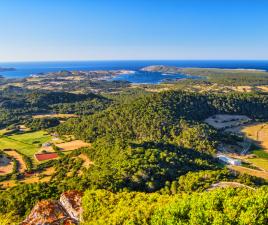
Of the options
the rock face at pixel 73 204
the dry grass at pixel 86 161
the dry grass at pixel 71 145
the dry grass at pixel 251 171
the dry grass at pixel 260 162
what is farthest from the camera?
the dry grass at pixel 71 145

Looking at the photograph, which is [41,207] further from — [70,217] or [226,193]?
[226,193]

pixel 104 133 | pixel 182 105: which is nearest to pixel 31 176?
pixel 104 133

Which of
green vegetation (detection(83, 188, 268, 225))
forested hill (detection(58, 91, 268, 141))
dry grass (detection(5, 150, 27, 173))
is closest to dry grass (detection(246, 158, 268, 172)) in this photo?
forested hill (detection(58, 91, 268, 141))

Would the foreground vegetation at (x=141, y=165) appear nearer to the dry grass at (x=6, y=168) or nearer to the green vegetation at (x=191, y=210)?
the green vegetation at (x=191, y=210)

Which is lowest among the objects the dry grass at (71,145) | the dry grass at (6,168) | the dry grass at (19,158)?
the dry grass at (6,168)

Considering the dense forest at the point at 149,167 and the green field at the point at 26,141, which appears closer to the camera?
the dense forest at the point at 149,167

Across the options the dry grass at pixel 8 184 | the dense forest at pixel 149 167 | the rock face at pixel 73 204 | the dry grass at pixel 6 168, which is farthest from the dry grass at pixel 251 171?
the dry grass at pixel 6 168

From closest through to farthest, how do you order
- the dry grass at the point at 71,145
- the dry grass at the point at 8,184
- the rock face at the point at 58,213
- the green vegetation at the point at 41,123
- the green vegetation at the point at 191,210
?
the green vegetation at the point at 191,210 < the rock face at the point at 58,213 < the dry grass at the point at 8,184 < the dry grass at the point at 71,145 < the green vegetation at the point at 41,123

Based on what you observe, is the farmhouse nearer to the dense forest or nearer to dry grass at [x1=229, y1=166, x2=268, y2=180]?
dry grass at [x1=229, y1=166, x2=268, y2=180]

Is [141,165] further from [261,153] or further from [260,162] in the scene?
[261,153]
